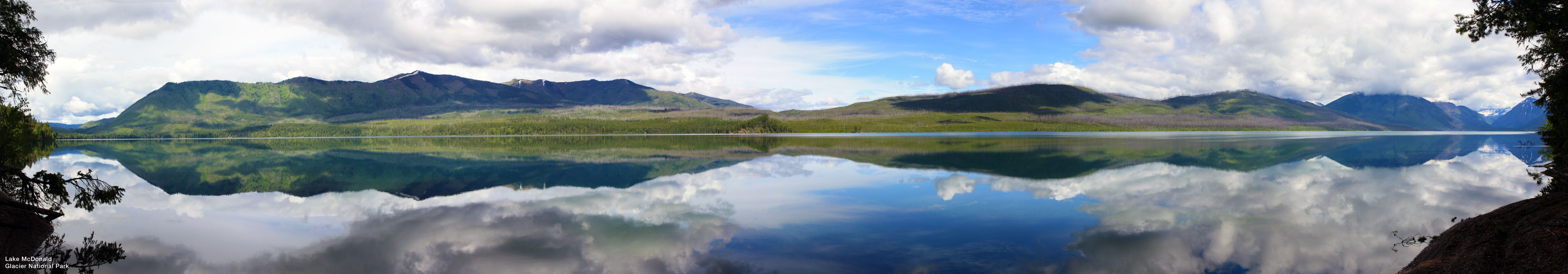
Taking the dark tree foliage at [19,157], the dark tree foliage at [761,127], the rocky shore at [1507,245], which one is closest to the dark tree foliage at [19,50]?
the dark tree foliage at [19,157]

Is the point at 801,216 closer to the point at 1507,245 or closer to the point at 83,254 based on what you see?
the point at 1507,245

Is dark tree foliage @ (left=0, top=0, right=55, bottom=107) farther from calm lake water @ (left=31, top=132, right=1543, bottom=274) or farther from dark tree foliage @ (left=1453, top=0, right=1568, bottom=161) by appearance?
dark tree foliage @ (left=1453, top=0, right=1568, bottom=161)

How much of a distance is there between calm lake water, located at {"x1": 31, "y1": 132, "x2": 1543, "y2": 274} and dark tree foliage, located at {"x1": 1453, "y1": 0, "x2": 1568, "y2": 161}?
101 inches

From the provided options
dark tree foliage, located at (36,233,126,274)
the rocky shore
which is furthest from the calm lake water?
the rocky shore

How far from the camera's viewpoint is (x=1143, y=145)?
61.2 metres

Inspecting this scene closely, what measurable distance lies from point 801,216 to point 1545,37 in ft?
47.2

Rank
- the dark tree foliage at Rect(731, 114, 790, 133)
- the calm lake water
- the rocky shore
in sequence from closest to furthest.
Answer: the rocky shore → the calm lake water → the dark tree foliage at Rect(731, 114, 790, 133)

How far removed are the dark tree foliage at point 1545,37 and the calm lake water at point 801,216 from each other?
8.42ft

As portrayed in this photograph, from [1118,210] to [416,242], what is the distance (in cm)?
1511

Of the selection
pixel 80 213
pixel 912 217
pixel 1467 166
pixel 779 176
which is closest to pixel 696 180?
pixel 779 176

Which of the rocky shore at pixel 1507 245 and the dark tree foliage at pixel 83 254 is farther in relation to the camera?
the dark tree foliage at pixel 83 254

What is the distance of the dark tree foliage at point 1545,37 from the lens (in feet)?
36.2

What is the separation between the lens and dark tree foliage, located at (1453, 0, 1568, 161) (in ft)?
36.2

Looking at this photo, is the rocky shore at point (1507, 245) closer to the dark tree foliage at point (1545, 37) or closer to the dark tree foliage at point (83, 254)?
the dark tree foliage at point (1545, 37)
